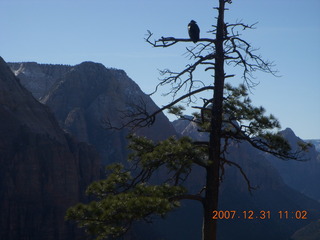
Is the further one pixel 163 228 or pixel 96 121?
pixel 96 121

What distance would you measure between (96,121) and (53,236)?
192 ft

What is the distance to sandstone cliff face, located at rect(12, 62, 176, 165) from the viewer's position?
128 metres

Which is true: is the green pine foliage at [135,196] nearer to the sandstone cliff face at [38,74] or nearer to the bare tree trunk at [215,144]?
the bare tree trunk at [215,144]

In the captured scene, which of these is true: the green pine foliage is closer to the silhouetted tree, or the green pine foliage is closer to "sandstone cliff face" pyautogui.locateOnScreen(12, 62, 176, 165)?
the silhouetted tree

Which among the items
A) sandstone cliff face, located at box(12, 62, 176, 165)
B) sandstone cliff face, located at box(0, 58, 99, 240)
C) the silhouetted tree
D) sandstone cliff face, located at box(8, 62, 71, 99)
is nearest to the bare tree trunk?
the silhouetted tree

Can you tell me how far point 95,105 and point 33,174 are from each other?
2283 inches

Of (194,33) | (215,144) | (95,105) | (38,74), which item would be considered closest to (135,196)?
(215,144)

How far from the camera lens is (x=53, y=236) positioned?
253ft

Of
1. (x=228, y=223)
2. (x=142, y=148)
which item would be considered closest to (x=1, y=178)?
(x=228, y=223)

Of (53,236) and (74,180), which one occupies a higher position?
(74,180)

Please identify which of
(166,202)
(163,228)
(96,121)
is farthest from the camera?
(96,121)

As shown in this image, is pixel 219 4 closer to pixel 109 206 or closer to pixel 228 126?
pixel 228 126

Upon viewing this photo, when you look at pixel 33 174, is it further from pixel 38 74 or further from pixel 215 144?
pixel 38 74

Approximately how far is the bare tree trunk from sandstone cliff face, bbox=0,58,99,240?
64589 millimetres
